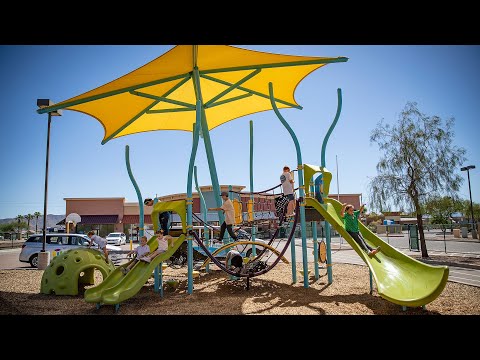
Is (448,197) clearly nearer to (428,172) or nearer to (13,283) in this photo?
(428,172)

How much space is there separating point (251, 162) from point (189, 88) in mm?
3872

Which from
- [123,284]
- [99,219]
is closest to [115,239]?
[99,219]

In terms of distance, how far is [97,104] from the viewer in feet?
38.9

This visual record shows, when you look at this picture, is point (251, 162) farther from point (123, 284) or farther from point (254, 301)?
point (123, 284)

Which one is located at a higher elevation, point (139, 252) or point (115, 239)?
point (139, 252)

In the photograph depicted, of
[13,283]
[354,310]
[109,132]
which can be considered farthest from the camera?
[109,132]

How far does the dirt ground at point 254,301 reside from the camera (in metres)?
6.50

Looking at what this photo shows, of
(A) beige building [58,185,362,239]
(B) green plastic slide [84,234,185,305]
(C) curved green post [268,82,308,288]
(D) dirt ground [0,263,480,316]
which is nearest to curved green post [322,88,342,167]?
(C) curved green post [268,82,308,288]

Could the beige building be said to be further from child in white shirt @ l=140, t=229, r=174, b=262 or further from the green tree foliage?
child in white shirt @ l=140, t=229, r=174, b=262

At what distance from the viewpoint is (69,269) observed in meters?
Result: 9.23

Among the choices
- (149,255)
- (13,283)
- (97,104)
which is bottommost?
(13,283)
